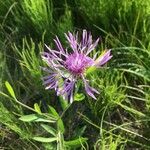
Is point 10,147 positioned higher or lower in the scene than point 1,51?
lower

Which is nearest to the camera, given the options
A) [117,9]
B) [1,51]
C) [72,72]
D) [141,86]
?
[72,72]

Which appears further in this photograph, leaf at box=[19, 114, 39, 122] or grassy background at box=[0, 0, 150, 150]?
grassy background at box=[0, 0, 150, 150]

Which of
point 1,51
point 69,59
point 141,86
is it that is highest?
point 69,59

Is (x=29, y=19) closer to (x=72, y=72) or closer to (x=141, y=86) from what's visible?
(x=141, y=86)

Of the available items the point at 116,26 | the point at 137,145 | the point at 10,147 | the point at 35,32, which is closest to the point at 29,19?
the point at 35,32

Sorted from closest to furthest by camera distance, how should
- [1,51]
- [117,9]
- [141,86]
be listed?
[141,86] → [117,9] → [1,51]

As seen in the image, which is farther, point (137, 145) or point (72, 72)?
point (137, 145)

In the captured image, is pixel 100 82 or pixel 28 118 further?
pixel 100 82

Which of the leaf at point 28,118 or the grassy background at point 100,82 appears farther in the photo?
the grassy background at point 100,82
